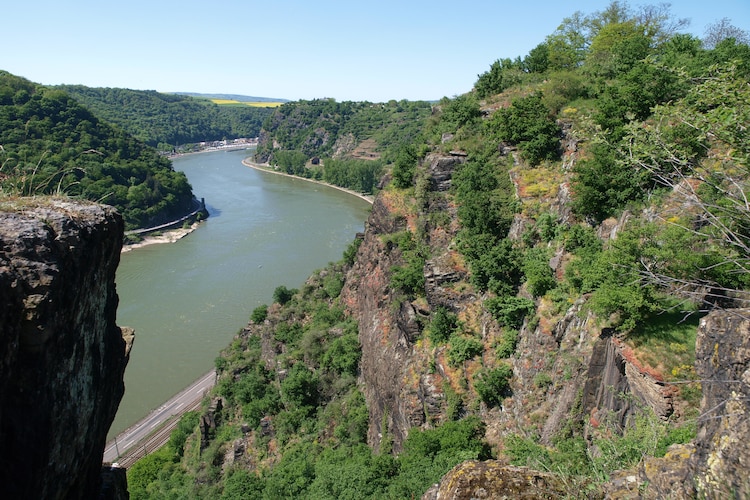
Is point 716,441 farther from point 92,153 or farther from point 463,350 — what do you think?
point 92,153

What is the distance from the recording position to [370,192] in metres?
97.4

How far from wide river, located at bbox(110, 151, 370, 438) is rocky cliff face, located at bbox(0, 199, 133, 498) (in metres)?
27.2

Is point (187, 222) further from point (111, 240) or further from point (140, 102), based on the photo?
point (140, 102)

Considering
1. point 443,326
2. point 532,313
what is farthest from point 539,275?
point 443,326

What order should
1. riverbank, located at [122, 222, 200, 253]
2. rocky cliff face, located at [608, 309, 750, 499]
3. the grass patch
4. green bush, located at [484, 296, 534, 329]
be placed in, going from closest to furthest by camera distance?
rocky cliff face, located at [608, 309, 750, 499] < the grass patch < green bush, located at [484, 296, 534, 329] < riverbank, located at [122, 222, 200, 253]

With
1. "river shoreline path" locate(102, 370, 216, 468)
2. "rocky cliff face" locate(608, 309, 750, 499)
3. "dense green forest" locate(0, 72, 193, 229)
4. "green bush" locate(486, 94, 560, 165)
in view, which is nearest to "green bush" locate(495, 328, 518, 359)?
"green bush" locate(486, 94, 560, 165)

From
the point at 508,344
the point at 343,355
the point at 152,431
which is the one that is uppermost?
the point at 508,344

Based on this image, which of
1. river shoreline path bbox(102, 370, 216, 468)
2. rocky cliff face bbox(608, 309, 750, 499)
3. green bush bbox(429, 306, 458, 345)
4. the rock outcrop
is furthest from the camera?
river shoreline path bbox(102, 370, 216, 468)

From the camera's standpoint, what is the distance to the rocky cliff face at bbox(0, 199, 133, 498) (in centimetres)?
577

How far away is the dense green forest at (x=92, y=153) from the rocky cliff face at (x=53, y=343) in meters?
61.8

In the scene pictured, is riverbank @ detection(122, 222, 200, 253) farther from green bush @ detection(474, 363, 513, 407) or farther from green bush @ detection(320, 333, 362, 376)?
green bush @ detection(474, 363, 513, 407)

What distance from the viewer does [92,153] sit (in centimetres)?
7312

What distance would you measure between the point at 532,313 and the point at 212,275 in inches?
1698

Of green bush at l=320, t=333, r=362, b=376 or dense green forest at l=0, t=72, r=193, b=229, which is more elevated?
dense green forest at l=0, t=72, r=193, b=229
